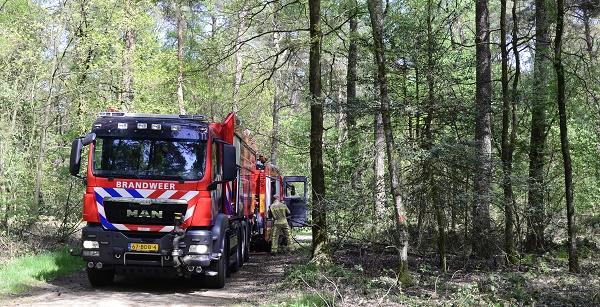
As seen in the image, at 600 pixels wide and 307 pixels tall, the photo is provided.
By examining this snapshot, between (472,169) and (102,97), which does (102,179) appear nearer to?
(472,169)

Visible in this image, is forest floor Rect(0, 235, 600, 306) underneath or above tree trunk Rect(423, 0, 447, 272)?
underneath

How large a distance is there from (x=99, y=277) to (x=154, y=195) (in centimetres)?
222

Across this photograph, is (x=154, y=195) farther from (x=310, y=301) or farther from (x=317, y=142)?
(x=317, y=142)

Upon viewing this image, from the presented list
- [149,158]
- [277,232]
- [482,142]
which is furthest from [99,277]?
[482,142]

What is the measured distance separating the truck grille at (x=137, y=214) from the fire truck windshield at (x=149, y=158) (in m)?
0.57

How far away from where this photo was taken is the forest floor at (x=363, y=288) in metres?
8.15

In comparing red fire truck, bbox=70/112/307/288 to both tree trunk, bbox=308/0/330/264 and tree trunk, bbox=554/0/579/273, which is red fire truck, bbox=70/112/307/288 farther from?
tree trunk, bbox=554/0/579/273

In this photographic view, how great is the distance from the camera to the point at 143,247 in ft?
32.2

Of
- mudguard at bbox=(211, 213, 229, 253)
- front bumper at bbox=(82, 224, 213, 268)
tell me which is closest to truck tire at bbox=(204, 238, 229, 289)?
mudguard at bbox=(211, 213, 229, 253)

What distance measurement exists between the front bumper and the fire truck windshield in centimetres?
107

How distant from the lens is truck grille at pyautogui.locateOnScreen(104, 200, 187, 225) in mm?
9930

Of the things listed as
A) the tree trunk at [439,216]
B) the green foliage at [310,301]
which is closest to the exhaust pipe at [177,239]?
the green foliage at [310,301]

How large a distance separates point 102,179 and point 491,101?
8.10 m

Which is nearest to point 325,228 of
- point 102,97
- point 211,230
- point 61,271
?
point 211,230
